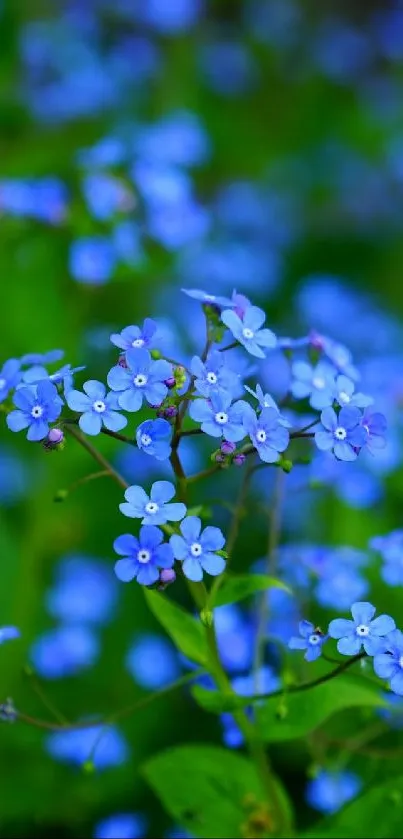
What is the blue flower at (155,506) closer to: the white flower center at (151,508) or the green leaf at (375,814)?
the white flower center at (151,508)

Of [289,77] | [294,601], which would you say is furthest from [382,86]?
[294,601]

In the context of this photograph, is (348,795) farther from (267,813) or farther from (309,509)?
(309,509)

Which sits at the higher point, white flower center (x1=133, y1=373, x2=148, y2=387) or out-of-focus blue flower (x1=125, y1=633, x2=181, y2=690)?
white flower center (x1=133, y1=373, x2=148, y2=387)

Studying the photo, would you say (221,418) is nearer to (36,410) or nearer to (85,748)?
(36,410)

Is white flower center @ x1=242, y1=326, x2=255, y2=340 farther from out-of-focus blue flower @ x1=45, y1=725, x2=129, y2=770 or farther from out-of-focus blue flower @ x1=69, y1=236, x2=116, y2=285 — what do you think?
out-of-focus blue flower @ x1=69, y1=236, x2=116, y2=285

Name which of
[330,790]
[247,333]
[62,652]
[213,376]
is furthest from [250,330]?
[62,652]

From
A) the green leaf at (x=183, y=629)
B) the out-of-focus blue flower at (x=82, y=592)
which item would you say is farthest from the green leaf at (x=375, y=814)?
the out-of-focus blue flower at (x=82, y=592)

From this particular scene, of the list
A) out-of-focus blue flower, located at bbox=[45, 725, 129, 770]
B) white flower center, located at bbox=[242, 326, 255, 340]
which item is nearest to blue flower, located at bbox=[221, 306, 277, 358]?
white flower center, located at bbox=[242, 326, 255, 340]
